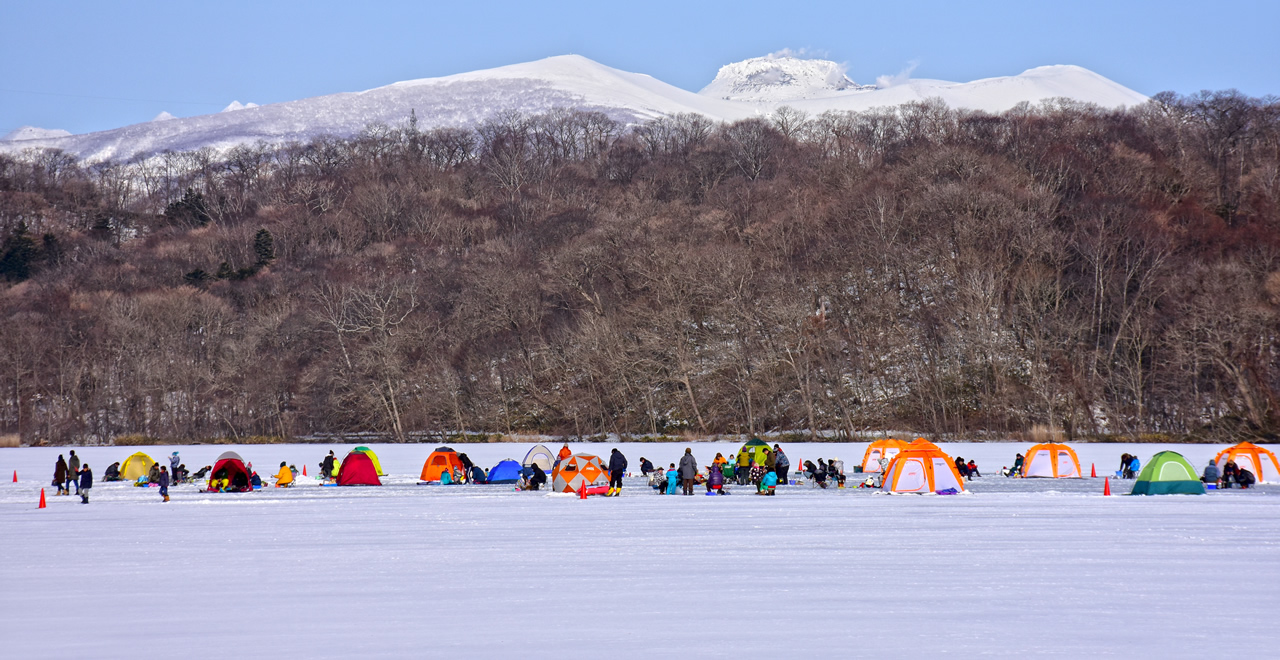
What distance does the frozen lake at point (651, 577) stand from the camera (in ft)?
30.6

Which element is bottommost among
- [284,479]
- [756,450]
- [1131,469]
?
[284,479]

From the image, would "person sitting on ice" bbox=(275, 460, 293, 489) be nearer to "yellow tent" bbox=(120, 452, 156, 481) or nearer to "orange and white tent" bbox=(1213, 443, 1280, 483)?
"yellow tent" bbox=(120, 452, 156, 481)

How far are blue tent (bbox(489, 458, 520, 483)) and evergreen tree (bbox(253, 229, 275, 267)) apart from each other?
6538cm

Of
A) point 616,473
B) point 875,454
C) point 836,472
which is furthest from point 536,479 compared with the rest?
point 875,454

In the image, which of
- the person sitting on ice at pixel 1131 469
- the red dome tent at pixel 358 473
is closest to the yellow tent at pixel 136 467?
the red dome tent at pixel 358 473

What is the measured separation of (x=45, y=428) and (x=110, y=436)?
159 inches

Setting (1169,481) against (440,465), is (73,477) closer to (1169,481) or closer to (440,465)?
(440,465)

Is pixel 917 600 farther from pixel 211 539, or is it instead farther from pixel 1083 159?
pixel 1083 159

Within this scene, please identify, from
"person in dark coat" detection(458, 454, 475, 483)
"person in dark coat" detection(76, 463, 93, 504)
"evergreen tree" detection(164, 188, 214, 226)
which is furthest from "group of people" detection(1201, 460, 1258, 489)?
"evergreen tree" detection(164, 188, 214, 226)

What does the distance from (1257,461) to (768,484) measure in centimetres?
1405

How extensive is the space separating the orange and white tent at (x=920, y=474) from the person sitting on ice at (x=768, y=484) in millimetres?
2732

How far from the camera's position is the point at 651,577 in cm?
1255

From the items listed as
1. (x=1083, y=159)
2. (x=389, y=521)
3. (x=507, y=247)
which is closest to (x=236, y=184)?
(x=507, y=247)

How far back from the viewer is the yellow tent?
31.9 meters
